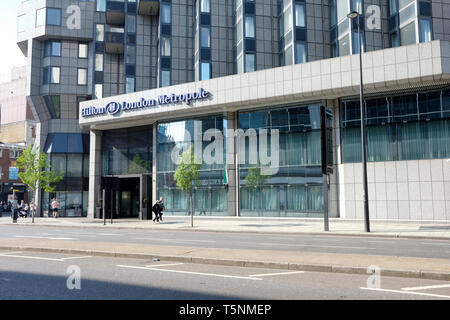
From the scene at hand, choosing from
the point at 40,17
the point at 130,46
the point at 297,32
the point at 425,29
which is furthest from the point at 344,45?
the point at 40,17

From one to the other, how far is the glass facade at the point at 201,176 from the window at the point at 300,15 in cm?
1124

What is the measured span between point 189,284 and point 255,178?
22.6 m

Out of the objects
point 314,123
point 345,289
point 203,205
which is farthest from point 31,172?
point 345,289

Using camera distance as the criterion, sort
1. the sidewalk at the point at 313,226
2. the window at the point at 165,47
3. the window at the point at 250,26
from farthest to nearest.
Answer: the window at the point at 165,47 < the window at the point at 250,26 < the sidewalk at the point at 313,226

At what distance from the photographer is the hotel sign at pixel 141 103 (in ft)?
105

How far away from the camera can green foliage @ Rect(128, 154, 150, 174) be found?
37.5 metres

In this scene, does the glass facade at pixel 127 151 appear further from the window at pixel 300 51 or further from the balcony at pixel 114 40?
the window at pixel 300 51

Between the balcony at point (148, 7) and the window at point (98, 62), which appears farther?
the window at point (98, 62)

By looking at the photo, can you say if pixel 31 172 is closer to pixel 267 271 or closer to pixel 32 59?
pixel 32 59

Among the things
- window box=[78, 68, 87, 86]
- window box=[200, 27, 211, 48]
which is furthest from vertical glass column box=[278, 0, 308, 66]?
window box=[78, 68, 87, 86]

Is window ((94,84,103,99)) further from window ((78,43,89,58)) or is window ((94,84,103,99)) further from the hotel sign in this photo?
the hotel sign

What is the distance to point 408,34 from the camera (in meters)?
31.2

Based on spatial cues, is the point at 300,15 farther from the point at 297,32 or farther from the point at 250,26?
the point at 250,26

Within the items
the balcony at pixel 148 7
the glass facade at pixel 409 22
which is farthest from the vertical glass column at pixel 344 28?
the balcony at pixel 148 7
